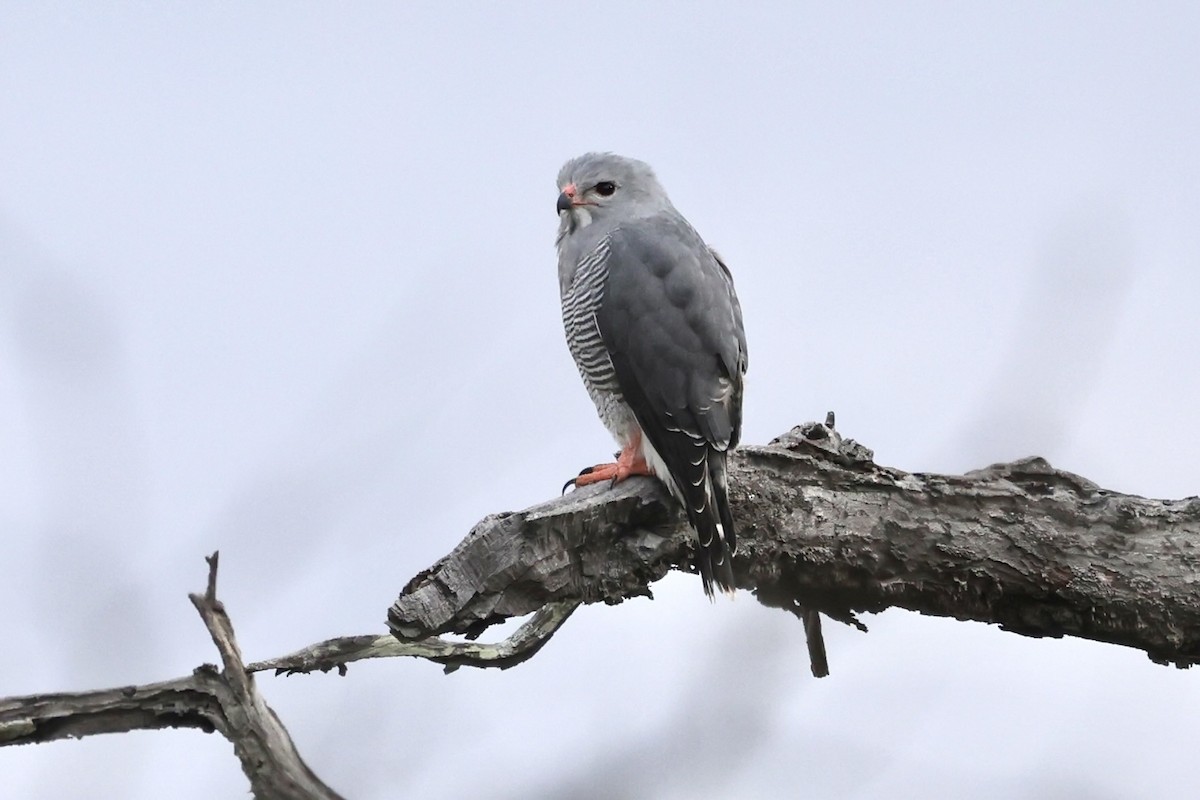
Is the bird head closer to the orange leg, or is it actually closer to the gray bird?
the gray bird

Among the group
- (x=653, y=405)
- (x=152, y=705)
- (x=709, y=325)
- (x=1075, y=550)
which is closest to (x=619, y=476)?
(x=653, y=405)

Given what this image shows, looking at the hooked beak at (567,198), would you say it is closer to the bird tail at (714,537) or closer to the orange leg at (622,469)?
the orange leg at (622,469)

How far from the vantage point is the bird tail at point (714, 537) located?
460 cm

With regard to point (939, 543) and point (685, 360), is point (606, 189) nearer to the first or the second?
point (685, 360)

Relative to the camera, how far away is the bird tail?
15.1 feet

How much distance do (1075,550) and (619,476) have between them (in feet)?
5.86

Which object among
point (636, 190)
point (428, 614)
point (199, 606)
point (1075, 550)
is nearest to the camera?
point (199, 606)

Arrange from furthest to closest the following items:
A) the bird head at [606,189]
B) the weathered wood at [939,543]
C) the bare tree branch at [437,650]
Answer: the bird head at [606,189] < the weathered wood at [939,543] < the bare tree branch at [437,650]

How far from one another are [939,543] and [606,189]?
2179 mm

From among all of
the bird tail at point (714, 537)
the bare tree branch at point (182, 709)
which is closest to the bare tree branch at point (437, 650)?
the bare tree branch at point (182, 709)

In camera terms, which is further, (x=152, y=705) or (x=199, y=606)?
(x=152, y=705)

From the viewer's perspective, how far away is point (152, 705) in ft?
11.1

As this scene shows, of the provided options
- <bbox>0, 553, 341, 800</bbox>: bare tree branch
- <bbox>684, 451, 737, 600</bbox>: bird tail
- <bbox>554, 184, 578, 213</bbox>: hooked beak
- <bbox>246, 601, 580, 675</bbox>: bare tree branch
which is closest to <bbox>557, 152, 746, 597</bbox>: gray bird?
<bbox>684, 451, 737, 600</bbox>: bird tail

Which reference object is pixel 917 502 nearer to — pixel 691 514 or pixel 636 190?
pixel 691 514
